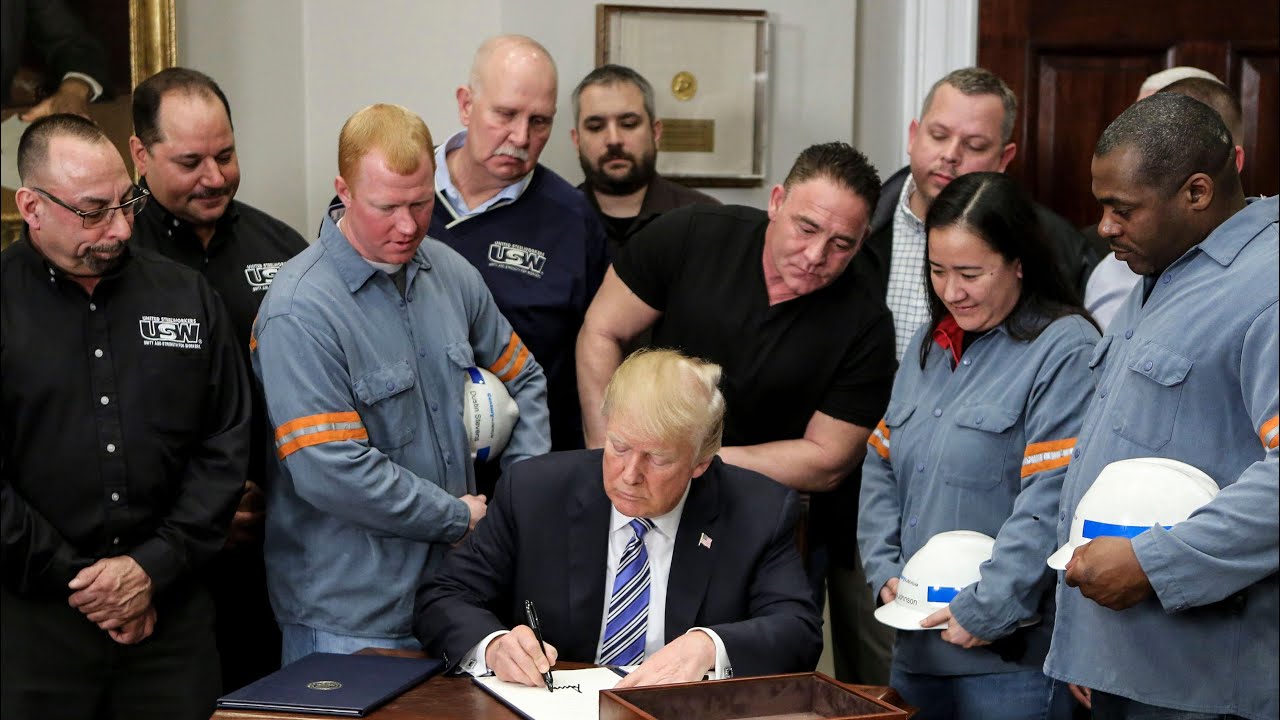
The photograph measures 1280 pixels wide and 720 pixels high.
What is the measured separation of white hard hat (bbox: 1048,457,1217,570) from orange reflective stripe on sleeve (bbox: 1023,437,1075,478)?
17.0 inches

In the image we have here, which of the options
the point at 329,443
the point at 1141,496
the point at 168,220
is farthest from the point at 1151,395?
the point at 168,220

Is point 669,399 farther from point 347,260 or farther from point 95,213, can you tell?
point 95,213

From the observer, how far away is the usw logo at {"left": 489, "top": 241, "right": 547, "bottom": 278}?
3.28 meters

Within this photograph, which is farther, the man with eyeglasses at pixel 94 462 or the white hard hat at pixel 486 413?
the white hard hat at pixel 486 413

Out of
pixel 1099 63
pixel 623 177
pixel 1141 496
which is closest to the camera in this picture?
pixel 1141 496

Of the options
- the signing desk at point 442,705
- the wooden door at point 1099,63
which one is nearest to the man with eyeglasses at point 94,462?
the signing desk at point 442,705

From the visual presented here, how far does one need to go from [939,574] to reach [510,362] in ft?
3.41

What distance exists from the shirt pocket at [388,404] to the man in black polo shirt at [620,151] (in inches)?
56.9

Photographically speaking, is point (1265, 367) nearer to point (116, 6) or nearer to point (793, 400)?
point (793, 400)

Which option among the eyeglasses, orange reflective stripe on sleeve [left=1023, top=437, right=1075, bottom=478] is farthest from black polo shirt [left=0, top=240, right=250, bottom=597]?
orange reflective stripe on sleeve [left=1023, top=437, right=1075, bottom=478]

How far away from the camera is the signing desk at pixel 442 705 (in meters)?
2.01

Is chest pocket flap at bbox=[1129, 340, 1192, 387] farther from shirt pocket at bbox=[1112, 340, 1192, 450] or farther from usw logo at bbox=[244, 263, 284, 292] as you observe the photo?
usw logo at bbox=[244, 263, 284, 292]

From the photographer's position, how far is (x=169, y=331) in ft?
8.74

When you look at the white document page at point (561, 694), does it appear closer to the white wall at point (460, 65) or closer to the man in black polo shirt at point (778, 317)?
the man in black polo shirt at point (778, 317)
